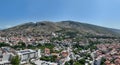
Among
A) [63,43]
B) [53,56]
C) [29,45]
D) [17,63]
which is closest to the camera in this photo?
[17,63]

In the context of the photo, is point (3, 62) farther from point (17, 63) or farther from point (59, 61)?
point (59, 61)

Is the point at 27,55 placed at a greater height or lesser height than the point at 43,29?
lesser

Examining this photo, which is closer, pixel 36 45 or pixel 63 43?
pixel 36 45

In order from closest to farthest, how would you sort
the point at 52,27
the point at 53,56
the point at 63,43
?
the point at 53,56, the point at 63,43, the point at 52,27

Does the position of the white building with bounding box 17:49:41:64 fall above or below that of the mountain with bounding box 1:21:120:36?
below

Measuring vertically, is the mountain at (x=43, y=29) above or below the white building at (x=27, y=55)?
above

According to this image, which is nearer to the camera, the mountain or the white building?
the white building

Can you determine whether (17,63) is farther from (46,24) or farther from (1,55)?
(46,24)

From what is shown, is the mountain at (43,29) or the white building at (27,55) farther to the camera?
the mountain at (43,29)

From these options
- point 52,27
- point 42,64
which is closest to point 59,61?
point 42,64

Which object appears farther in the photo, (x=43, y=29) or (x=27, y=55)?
(x=43, y=29)
